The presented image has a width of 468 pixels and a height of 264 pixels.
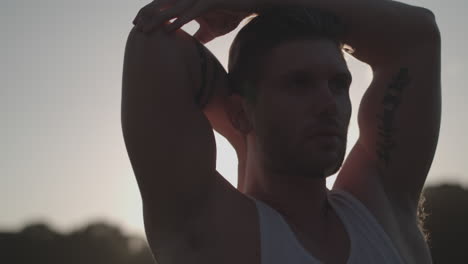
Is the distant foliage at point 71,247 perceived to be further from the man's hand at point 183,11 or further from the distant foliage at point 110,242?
the man's hand at point 183,11

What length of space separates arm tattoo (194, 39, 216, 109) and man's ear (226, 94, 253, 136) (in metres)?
0.22

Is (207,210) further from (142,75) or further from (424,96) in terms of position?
(424,96)

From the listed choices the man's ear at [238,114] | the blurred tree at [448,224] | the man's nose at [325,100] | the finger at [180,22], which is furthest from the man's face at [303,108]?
the blurred tree at [448,224]

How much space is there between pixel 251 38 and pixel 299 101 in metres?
0.49

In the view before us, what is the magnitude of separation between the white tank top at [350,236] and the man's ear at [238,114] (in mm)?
409

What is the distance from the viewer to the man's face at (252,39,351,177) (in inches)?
103

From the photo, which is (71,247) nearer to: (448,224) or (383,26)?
(448,224)

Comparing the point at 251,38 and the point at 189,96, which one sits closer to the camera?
the point at 189,96

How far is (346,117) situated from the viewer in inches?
107

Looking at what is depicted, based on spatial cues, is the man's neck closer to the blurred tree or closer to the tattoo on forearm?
the tattoo on forearm

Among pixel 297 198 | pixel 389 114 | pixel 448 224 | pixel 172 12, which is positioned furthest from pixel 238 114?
pixel 448 224

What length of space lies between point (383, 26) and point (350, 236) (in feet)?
3.55

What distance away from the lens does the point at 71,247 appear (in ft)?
132

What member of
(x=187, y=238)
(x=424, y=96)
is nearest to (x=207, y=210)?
(x=187, y=238)
